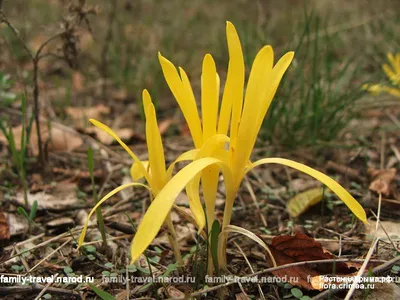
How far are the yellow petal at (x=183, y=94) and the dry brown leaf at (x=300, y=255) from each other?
0.41 m

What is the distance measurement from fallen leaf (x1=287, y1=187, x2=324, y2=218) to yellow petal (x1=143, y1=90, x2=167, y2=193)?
30.8 inches

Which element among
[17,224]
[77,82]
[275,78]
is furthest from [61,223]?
[77,82]

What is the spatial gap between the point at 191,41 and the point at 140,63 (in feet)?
2.52

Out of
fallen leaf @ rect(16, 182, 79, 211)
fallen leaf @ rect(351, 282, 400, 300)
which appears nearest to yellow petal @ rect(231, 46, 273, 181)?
fallen leaf @ rect(351, 282, 400, 300)

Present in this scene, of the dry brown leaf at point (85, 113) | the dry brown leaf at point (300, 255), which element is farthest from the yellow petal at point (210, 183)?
the dry brown leaf at point (85, 113)

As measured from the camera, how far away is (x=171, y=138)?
2816mm

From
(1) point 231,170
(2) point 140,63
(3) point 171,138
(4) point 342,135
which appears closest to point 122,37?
(2) point 140,63

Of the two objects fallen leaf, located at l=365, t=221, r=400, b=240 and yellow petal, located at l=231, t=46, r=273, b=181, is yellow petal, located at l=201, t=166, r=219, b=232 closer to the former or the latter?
yellow petal, located at l=231, t=46, r=273, b=181

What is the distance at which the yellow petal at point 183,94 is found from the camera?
1226 mm

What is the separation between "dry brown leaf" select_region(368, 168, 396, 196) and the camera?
6.16ft

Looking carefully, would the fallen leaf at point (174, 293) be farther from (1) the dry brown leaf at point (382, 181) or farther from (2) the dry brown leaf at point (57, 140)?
(2) the dry brown leaf at point (57, 140)

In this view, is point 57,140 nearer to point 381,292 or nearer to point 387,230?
point 387,230

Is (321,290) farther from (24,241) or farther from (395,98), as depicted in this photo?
(395,98)

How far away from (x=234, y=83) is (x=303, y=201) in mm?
854
